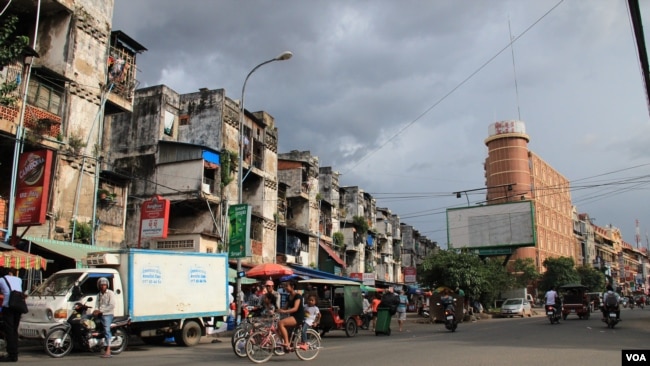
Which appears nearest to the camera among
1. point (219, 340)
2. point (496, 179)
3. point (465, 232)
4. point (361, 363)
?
point (361, 363)

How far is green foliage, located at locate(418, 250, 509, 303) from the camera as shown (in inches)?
1431

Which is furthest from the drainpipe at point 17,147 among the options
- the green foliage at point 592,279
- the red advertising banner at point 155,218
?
the green foliage at point 592,279

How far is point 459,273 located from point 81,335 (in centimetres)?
2867

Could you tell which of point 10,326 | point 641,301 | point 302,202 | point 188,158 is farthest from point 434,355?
point 641,301

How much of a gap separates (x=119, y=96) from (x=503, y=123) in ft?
277

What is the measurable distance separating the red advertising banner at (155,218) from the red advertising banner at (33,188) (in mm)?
5503

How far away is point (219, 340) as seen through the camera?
1805 cm

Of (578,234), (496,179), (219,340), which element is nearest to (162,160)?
(219,340)

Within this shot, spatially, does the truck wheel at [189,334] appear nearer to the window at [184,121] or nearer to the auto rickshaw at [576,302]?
the window at [184,121]

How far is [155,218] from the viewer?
22594 mm

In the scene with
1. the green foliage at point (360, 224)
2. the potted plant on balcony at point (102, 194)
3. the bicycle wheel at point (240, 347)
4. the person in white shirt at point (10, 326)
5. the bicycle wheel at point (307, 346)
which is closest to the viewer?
the person in white shirt at point (10, 326)

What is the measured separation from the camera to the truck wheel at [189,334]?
1514 centimetres

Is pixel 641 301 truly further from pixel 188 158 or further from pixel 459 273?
pixel 188 158

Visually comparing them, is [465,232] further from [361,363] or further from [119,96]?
[361,363]
